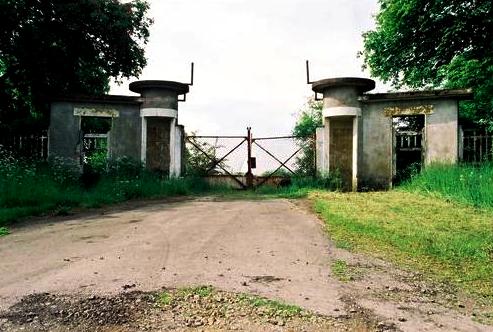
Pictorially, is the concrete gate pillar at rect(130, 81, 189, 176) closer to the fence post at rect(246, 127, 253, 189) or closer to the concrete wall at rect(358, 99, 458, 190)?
the fence post at rect(246, 127, 253, 189)

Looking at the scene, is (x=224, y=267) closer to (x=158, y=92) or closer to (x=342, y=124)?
(x=158, y=92)

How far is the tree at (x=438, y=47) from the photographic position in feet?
52.9

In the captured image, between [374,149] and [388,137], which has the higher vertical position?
[388,137]

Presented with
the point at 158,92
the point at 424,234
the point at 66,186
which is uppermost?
the point at 158,92

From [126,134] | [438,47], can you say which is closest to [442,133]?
[438,47]

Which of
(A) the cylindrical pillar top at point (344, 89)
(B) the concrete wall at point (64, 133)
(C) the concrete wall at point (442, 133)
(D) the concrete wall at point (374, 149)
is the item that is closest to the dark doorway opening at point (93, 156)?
(B) the concrete wall at point (64, 133)

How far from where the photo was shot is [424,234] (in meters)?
6.75

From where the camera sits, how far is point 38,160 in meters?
13.2

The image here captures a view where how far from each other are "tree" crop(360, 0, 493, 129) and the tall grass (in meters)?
5.24

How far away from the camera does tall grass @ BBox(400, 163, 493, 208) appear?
380 inches

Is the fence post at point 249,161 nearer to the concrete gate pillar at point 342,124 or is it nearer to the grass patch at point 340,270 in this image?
the concrete gate pillar at point 342,124

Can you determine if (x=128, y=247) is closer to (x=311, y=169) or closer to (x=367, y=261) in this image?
(x=367, y=261)

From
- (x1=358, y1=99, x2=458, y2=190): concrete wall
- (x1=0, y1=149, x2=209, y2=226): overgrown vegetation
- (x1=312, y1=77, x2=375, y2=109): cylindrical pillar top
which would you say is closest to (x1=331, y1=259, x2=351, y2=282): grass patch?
(x1=0, y1=149, x2=209, y2=226): overgrown vegetation

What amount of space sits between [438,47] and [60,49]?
14.4 metres
